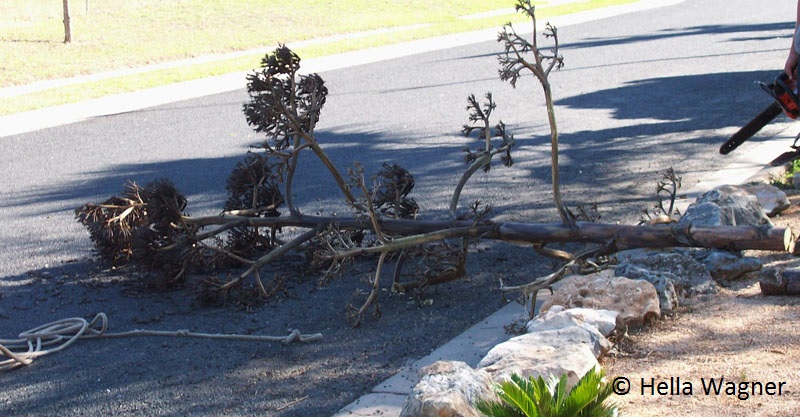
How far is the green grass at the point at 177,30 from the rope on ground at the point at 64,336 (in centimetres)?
945

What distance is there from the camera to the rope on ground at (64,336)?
15.2ft

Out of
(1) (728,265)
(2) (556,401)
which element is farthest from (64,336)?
(1) (728,265)

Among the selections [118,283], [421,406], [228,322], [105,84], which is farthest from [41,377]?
[105,84]

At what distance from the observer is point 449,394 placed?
3.29 metres

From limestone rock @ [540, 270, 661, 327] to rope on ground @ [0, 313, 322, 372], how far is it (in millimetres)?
1352

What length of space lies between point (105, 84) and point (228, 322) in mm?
11720

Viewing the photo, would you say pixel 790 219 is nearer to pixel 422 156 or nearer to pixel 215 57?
pixel 422 156

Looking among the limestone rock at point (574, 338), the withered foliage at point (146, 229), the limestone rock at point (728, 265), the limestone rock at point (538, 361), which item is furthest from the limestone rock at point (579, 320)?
the withered foliage at point (146, 229)

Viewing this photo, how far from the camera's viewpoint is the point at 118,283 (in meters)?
5.86

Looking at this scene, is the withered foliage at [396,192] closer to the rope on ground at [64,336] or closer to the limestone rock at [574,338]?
the rope on ground at [64,336]

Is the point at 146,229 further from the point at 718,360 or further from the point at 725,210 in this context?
the point at 725,210

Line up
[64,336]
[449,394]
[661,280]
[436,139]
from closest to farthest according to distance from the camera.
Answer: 1. [449,394]
2. [661,280]
3. [64,336]
4. [436,139]

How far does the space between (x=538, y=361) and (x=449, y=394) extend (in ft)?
1.73

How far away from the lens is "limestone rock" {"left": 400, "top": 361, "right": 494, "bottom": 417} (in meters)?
3.24
